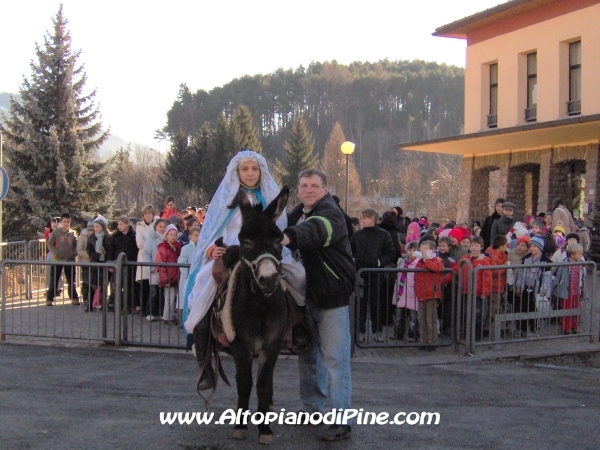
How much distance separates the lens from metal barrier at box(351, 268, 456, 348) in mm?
10219

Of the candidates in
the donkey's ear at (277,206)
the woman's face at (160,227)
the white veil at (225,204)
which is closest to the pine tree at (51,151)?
the woman's face at (160,227)

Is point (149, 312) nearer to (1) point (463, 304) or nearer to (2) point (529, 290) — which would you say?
(1) point (463, 304)

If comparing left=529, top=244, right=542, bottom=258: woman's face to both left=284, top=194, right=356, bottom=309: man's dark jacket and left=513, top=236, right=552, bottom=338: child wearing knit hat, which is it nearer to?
left=513, top=236, right=552, bottom=338: child wearing knit hat

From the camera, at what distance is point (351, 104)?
89875 millimetres

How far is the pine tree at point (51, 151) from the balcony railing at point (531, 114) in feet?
71.6

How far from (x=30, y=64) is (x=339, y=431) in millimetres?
36374

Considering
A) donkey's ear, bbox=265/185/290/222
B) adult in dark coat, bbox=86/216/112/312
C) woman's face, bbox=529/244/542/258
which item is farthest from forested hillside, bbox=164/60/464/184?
donkey's ear, bbox=265/185/290/222

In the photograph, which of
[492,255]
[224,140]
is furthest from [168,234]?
[224,140]

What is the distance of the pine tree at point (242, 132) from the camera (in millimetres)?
62656

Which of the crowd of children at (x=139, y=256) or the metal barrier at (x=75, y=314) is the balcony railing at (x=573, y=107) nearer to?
the crowd of children at (x=139, y=256)

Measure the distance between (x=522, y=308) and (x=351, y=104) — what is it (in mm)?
80826

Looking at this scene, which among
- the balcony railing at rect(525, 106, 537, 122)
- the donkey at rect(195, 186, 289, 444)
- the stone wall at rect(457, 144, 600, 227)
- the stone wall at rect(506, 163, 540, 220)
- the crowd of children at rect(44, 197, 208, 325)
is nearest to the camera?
the donkey at rect(195, 186, 289, 444)

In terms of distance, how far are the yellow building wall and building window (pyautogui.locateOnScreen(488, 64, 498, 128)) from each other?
0.68 feet

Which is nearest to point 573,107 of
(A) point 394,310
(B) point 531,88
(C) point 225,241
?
(B) point 531,88
